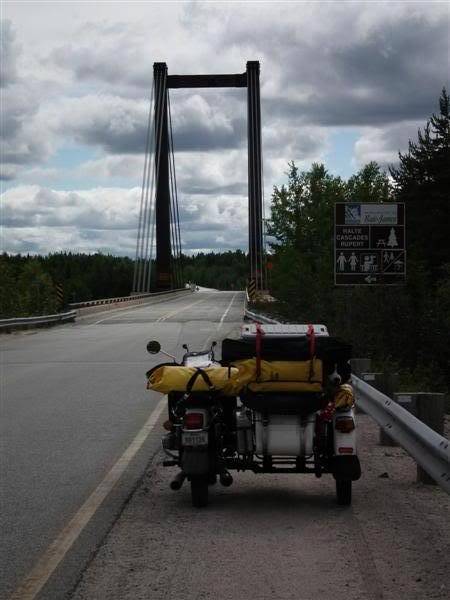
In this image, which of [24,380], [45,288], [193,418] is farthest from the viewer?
[45,288]

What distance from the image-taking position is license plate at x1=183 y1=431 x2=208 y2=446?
21.8ft

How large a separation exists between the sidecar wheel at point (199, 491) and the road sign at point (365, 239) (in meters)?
17.1

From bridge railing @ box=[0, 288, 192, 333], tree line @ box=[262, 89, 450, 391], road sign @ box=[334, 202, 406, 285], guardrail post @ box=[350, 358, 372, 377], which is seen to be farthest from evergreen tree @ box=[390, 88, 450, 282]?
guardrail post @ box=[350, 358, 372, 377]

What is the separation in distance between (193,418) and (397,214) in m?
18.1

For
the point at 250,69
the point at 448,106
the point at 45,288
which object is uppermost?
the point at 250,69

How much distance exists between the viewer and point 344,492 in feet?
22.2

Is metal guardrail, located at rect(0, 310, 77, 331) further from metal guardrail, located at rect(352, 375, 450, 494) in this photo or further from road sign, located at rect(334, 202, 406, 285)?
metal guardrail, located at rect(352, 375, 450, 494)

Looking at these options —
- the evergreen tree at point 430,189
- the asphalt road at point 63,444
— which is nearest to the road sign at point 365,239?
the asphalt road at point 63,444

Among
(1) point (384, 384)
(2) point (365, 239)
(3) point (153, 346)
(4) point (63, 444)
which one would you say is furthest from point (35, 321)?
(3) point (153, 346)

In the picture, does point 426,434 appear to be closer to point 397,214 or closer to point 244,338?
point 244,338

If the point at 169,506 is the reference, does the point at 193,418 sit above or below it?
above

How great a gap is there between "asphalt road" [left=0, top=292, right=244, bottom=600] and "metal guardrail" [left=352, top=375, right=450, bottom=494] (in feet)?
6.59

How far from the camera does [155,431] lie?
10.6m

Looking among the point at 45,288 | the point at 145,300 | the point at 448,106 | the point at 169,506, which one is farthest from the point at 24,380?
the point at 45,288
